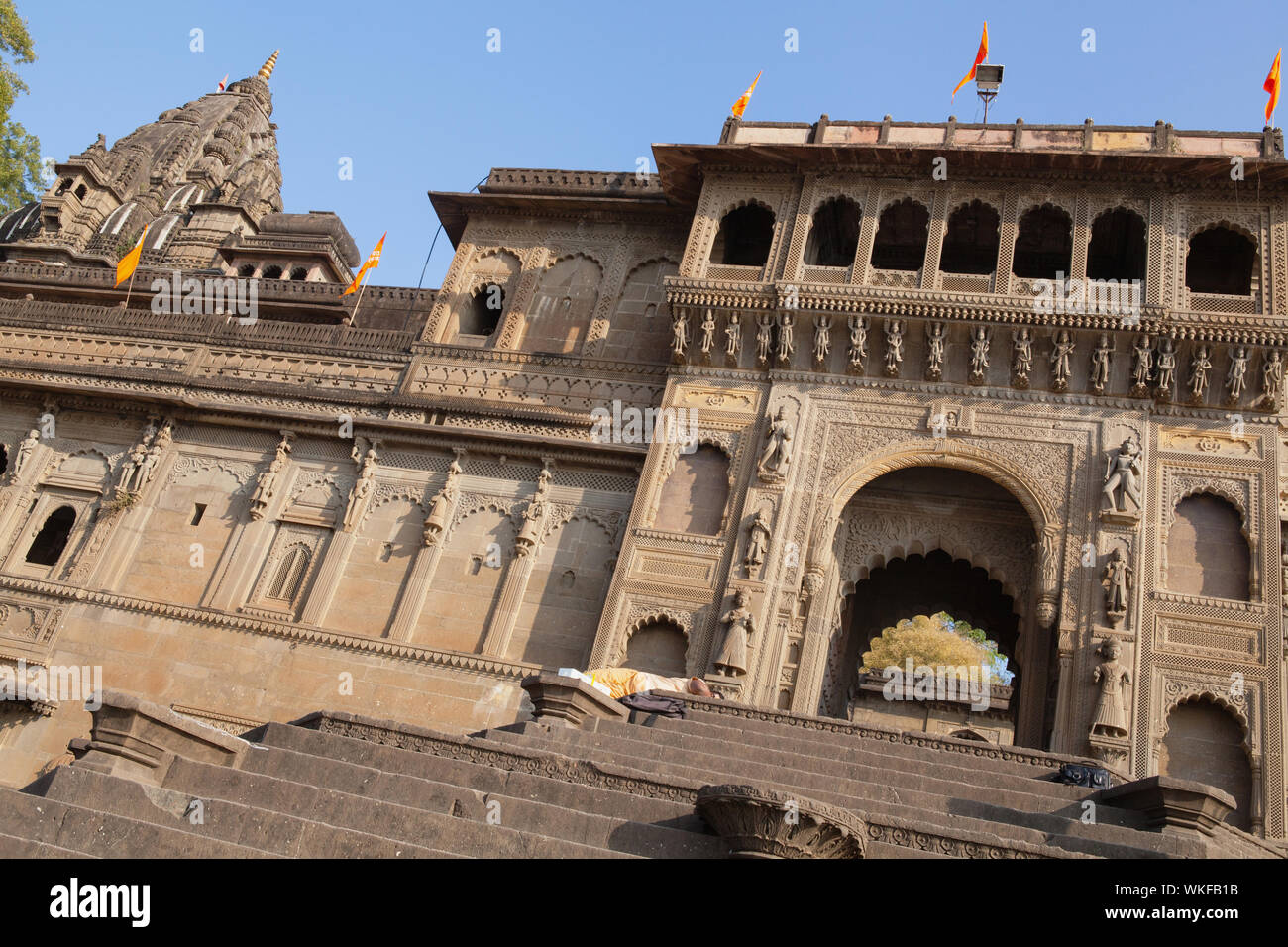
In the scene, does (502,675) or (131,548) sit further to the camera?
(131,548)

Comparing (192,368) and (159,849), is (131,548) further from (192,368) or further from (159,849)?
(159,849)

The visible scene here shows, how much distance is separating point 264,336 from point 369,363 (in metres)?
2.43

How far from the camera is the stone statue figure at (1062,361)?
1561 cm

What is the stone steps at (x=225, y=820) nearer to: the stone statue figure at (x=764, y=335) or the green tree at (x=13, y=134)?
the stone statue figure at (x=764, y=335)

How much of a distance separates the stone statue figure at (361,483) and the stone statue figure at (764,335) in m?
6.83

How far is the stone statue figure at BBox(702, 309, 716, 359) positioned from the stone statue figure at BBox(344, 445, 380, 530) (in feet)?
19.7

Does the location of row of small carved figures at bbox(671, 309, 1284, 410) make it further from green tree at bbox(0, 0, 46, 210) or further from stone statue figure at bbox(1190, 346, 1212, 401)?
green tree at bbox(0, 0, 46, 210)

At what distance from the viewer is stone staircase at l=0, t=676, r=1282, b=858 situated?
21.2ft

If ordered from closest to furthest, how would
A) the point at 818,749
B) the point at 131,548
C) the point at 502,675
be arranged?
the point at 818,749 < the point at 502,675 < the point at 131,548

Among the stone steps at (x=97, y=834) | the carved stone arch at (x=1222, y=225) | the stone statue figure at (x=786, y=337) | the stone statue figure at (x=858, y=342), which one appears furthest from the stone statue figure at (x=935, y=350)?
the stone steps at (x=97, y=834)

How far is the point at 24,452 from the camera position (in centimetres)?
2020

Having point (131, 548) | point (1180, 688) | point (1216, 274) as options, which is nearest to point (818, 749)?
point (1180, 688)

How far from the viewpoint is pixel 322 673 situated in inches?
660
